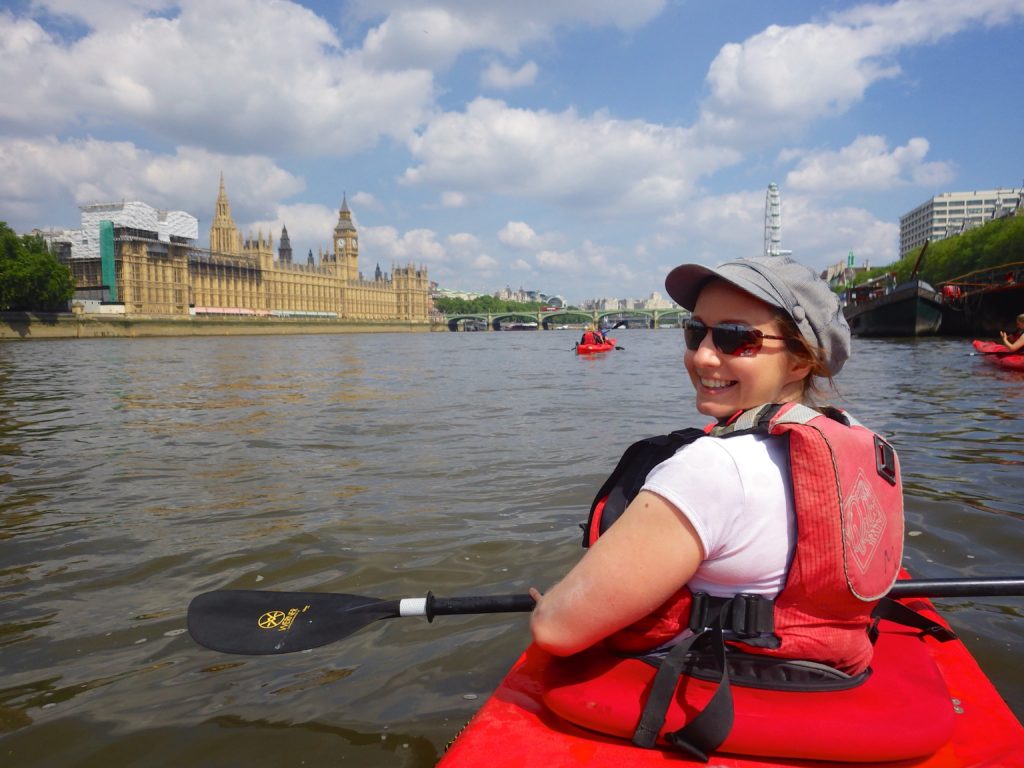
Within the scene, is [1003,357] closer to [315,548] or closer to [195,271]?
[315,548]

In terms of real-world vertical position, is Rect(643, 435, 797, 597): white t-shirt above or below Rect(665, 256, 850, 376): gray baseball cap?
below

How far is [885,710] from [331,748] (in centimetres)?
173

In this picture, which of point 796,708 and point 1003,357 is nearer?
point 796,708

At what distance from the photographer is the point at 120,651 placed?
313 centimetres

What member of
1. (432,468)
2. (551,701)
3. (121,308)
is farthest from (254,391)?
(121,308)

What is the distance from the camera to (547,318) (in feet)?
421

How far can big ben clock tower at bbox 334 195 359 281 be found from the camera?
11594 centimetres

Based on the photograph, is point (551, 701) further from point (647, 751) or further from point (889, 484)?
point (889, 484)

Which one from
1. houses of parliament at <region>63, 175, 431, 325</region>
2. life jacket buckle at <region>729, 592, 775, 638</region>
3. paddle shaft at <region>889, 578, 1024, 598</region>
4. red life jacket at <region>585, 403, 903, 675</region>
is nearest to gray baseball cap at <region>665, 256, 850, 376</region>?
red life jacket at <region>585, 403, 903, 675</region>

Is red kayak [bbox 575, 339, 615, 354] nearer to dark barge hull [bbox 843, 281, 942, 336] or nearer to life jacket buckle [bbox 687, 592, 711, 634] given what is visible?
dark barge hull [bbox 843, 281, 942, 336]

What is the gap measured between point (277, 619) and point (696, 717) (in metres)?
1.62

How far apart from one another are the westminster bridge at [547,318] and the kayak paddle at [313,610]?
105 meters

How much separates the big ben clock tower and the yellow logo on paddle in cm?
11569

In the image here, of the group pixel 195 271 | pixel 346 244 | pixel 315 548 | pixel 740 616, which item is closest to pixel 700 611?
pixel 740 616
